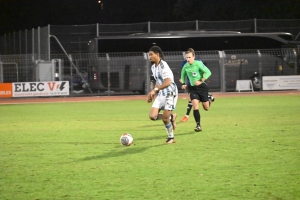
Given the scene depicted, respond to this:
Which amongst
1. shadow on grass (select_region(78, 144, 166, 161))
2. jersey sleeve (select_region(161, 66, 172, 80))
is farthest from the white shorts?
shadow on grass (select_region(78, 144, 166, 161))

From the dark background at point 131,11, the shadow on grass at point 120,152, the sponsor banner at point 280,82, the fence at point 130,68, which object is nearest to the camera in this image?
the shadow on grass at point 120,152

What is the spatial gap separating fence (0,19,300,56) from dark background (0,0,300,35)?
916cm

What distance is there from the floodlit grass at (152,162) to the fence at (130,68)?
1747 centimetres

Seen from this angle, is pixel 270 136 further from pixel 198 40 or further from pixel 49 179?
pixel 198 40

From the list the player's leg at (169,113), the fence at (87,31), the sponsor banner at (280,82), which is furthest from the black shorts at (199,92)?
the sponsor banner at (280,82)

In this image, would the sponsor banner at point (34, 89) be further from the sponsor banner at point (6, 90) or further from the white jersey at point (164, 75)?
the white jersey at point (164, 75)

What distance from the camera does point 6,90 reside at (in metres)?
32.6

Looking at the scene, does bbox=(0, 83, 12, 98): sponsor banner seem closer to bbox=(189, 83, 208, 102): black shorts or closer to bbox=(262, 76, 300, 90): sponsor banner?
bbox=(262, 76, 300, 90): sponsor banner

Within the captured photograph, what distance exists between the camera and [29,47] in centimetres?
3709

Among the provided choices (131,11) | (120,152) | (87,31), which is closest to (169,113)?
(120,152)

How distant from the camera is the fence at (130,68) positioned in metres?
33.8

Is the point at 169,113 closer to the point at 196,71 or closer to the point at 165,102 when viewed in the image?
the point at 165,102

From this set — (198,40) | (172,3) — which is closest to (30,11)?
(172,3)

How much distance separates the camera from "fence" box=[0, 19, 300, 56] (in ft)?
119
